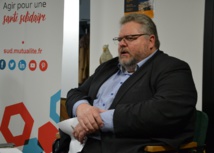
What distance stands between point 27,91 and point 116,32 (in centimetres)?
114

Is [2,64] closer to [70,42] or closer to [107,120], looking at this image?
[70,42]

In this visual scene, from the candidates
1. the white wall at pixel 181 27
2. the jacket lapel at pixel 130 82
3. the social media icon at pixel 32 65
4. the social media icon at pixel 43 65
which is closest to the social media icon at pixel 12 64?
the social media icon at pixel 32 65

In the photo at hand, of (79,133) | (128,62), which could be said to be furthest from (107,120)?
(128,62)

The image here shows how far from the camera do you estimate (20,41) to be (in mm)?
3213

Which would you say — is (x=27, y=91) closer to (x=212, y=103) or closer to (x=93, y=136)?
(x=93, y=136)

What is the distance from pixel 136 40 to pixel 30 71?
1.60 metres

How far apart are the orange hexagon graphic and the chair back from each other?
1.86 meters

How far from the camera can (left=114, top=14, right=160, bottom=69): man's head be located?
195cm

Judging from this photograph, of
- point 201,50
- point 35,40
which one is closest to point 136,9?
point 201,50

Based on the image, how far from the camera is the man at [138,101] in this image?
157 centimetres

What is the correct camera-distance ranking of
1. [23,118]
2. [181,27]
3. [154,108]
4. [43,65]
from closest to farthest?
1. [154,108]
2. [181,27]
3. [43,65]
4. [23,118]

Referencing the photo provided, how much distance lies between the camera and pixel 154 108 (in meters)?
1.56

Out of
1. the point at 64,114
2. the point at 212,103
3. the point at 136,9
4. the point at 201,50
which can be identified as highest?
the point at 136,9

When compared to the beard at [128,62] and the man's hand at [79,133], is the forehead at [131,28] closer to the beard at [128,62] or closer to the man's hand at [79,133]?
the beard at [128,62]
